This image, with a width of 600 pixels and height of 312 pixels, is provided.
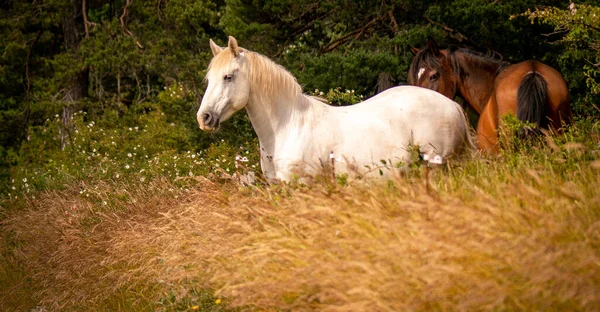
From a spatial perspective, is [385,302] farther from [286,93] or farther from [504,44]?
[504,44]

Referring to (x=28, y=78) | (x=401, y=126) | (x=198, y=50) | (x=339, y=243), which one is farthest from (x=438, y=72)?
(x=28, y=78)

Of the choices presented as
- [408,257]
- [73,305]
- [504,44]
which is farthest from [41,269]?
[504,44]

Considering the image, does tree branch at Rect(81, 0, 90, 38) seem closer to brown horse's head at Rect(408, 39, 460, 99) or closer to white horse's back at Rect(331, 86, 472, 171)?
brown horse's head at Rect(408, 39, 460, 99)

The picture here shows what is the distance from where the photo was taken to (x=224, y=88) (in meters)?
7.20

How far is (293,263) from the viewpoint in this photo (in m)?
5.46

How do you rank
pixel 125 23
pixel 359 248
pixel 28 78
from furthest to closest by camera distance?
pixel 28 78 → pixel 125 23 → pixel 359 248

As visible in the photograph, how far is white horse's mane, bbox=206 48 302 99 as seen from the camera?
23.7 ft

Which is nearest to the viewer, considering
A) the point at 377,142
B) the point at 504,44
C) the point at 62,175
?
the point at 377,142

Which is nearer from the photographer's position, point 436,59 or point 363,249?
point 363,249

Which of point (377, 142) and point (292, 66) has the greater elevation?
point (377, 142)

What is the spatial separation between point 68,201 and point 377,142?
14.8 feet

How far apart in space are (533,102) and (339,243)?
11.1 ft

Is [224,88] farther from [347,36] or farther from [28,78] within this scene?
[28,78]

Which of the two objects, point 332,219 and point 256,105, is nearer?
point 332,219
